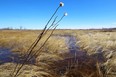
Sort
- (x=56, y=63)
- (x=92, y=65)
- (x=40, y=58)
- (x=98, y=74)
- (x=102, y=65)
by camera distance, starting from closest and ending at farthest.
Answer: (x=98, y=74) → (x=102, y=65) → (x=92, y=65) → (x=56, y=63) → (x=40, y=58)

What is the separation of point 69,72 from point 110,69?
136 cm

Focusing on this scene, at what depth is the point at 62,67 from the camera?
768 cm

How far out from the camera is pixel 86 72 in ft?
22.7

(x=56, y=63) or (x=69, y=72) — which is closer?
(x=69, y=72)

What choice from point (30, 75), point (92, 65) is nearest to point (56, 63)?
point (92, 65)

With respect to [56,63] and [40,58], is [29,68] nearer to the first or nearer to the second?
[56,63]

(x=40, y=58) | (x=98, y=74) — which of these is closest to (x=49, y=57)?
(x=40, y=58)

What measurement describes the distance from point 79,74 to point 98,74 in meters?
0.61

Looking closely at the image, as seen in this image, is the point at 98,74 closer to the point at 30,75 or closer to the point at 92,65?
the point at 92,65

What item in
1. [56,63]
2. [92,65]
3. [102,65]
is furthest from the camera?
[56,63]

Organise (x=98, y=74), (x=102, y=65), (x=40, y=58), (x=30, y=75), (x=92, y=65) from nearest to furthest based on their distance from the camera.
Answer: (x=30, y=75)
(x=98, y=74)
(x=102, y=65)
(x=92, y=65)
(x=40, y=58)

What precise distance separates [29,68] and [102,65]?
261 centimetres

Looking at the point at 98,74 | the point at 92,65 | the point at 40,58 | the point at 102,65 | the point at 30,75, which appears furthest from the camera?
the point at 40,58

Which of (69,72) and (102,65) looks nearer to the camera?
(69,72)
